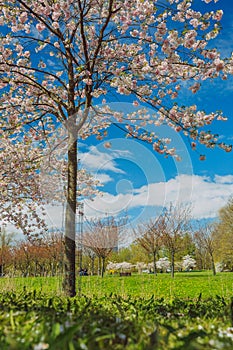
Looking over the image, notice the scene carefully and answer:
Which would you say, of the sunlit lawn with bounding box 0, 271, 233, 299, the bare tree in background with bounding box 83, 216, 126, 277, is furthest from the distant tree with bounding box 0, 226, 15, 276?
the sunlit lawn with bounding box 0, 271, 233, 299

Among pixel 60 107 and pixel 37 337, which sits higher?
pixel 60 107

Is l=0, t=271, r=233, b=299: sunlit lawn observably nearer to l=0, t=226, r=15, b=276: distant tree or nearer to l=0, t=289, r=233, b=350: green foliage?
l=0, t=289, r=233, b=350: green foliage

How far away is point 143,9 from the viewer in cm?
602

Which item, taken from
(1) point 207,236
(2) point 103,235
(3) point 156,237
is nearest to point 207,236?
(1) point 207,236

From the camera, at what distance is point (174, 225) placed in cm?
2498

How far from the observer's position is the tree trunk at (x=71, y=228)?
21.4 feet

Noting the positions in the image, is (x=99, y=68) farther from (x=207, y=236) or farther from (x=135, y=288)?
(x=207, y=236)

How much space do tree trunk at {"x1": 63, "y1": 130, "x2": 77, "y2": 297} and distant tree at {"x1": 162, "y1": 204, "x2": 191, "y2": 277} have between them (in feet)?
59.5

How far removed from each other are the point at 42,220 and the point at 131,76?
6.56 meters

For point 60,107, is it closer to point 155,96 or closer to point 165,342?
point 155,96

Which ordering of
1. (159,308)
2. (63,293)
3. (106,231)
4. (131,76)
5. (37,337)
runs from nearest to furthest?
1. (37,337)
2. (159,308)
3. (63,293)
4. (131,76)
5. (106,231)

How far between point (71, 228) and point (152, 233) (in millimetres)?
19956

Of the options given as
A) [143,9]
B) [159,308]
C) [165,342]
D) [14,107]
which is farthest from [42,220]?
[165,342]

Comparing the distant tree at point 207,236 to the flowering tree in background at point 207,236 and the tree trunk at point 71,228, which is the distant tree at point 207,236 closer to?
the flowering tree in background at point 207,236
